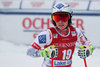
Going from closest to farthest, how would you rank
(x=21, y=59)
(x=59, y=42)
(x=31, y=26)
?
(x=59, y=42) < (x=21, y=59) < (x=31, y=26)

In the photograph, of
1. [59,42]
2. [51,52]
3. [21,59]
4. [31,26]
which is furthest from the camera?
[31,26]

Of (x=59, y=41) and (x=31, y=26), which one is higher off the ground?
(x=59, y=41)

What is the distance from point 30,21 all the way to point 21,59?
1762 millimetres

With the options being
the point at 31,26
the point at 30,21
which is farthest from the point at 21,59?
the point at 30,21

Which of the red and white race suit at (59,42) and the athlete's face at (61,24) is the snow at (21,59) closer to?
the red and white race suit at (59,42)

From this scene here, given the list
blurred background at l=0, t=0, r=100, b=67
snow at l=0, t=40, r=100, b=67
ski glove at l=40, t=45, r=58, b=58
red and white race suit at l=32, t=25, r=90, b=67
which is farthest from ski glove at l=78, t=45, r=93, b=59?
blurred background at l=0, t=0, r=100, b=67

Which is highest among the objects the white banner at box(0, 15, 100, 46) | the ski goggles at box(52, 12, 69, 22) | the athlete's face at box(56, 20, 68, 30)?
the ski goggles at box(52, 12, 69, 22)

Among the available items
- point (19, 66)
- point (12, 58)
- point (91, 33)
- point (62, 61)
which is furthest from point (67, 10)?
point (91, 33)

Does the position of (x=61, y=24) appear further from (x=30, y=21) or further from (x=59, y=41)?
(x=30, y=21)

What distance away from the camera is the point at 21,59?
4.92 metres

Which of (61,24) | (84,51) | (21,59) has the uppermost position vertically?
(61,24)

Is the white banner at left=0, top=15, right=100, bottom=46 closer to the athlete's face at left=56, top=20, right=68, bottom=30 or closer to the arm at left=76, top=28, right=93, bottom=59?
the arm at left=76, top=28, right=93, bottom=59

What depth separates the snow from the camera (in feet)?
14.6

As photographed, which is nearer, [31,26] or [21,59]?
[21,59]
